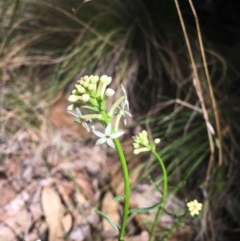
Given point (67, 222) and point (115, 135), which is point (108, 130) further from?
point (67, 222)

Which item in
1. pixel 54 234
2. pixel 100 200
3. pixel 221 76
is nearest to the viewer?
pixel 54 234

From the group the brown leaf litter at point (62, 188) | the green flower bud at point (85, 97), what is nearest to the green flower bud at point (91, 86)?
the green flower bud at point (85, 97)

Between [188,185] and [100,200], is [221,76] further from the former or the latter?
[100,200]

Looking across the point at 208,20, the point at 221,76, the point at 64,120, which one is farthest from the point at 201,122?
the point at 64,120

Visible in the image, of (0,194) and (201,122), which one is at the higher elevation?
(201,122)

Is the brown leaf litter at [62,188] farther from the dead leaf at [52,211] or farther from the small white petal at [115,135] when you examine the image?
the small white petal at [115,135]

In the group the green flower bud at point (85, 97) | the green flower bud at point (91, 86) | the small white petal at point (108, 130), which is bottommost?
the small white petal at point (108, 130)

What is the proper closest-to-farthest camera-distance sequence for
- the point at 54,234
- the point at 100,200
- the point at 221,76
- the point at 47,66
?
the point at 54,234 → the point at 100,200 → the point at 221,76 → the point at 47,66
